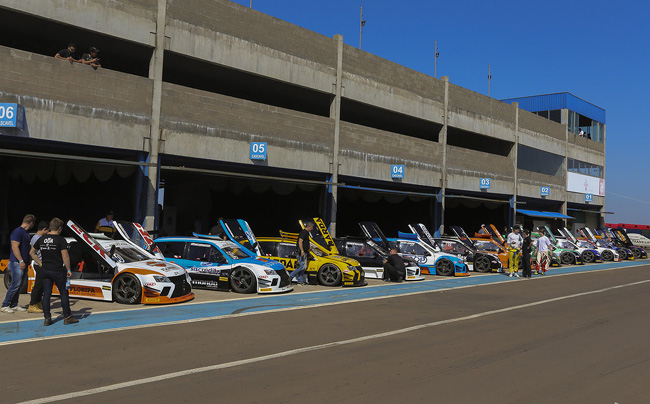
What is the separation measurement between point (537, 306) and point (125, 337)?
9806mm

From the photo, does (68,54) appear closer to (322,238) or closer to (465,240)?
(322,238)

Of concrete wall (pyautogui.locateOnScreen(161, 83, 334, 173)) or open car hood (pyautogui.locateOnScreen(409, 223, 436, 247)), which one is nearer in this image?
concrete wall (pyautogui.locateOnScreen(161, 83, 334, 173))

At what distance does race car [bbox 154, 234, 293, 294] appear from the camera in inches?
582

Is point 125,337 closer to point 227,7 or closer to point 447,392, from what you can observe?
point 447,392

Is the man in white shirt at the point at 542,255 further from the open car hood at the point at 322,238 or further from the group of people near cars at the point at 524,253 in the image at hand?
the open car hood at the point at 322,238

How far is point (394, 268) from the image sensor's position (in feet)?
62.3

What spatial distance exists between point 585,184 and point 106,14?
4642cm

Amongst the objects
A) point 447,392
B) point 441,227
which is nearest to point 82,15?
point 447,392

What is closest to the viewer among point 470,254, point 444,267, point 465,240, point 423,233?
point 444,267

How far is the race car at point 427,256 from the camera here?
72.2 feet

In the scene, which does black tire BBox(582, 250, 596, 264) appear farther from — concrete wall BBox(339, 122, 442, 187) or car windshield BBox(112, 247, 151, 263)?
car windshield BBox(112, 247, 151, 263)

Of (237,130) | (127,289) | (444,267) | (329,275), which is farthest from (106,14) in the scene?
(444,267)

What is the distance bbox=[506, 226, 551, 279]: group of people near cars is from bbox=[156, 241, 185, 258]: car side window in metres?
13.3

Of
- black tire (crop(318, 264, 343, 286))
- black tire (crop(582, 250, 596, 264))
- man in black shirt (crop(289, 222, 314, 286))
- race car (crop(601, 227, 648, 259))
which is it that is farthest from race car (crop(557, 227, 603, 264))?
man in black shirt (crop(289, 222, 314, 286))
